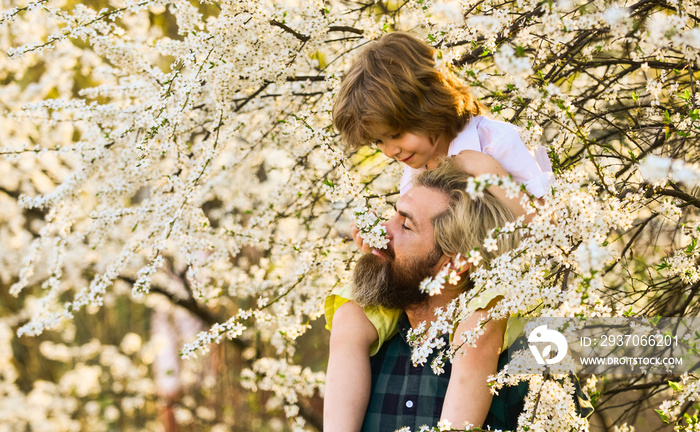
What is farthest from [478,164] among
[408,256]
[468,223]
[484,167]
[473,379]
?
[473,379]

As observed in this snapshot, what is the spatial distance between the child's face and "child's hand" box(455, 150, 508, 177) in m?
0.25

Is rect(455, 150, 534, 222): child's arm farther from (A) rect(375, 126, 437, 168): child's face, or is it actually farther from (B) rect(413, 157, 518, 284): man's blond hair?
(A) rect(375, 126, 437, 168): child's face

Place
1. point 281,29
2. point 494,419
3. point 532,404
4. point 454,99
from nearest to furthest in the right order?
1. point 532,404
2. point 494,419
3. point 454,99
4. point 281,29

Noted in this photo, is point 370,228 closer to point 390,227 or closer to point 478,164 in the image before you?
point 390,227

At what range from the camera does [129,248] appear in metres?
2.62

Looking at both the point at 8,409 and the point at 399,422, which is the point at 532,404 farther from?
the point at 8,409

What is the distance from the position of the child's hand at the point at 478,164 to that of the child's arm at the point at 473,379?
1.57 ft

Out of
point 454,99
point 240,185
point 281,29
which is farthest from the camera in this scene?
point 240,185

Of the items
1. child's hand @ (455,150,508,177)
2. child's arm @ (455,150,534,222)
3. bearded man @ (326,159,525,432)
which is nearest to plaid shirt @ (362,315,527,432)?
bearded man @ (326,159,525,432)

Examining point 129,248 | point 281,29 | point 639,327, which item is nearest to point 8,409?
point 129,248

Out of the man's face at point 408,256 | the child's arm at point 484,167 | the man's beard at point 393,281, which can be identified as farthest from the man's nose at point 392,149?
the man's beard at point 393,281

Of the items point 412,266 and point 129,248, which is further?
point 129,248

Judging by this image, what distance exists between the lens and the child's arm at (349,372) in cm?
171

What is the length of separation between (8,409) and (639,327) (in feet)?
19.6
